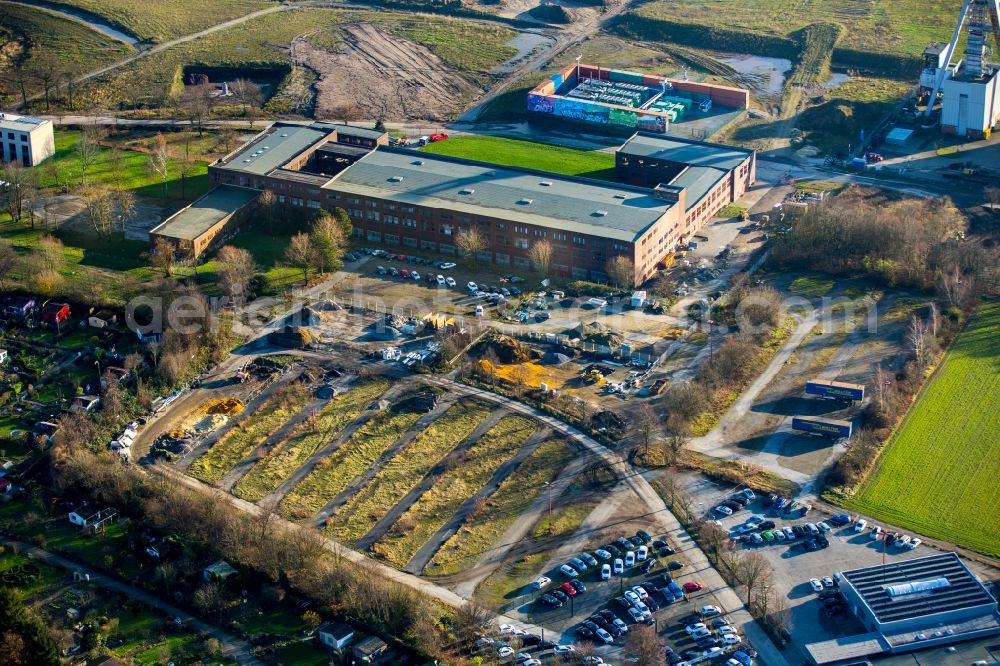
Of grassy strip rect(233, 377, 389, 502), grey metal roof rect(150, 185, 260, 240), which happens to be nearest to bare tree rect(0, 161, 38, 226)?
grey metal roof rect(150, 185, 260, 240)

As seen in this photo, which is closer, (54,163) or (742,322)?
(742,322)

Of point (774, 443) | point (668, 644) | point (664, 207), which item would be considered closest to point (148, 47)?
point (664, 207)

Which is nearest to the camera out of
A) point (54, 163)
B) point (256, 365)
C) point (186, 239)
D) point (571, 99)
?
point (256, 365)

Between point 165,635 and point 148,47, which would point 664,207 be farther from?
point 148,47

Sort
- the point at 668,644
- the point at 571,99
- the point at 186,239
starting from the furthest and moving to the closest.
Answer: the point at 571,99 → the point at 186,239 → the point at 668,644

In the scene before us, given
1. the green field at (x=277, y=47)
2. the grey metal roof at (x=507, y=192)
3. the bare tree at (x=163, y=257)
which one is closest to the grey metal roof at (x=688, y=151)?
the grey metal roof at (x=507, y=192)

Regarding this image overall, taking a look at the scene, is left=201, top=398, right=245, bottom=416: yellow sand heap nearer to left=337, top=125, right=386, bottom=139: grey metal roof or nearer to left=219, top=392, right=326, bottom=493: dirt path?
left=219, top=392, right=326, bottom=493: dirt path
